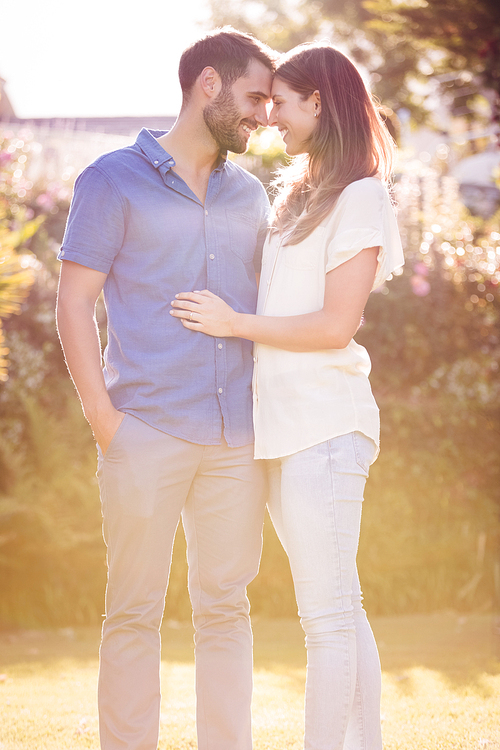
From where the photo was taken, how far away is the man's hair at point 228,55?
237 cm

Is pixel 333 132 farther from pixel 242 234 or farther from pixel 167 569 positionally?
pixel 167 569

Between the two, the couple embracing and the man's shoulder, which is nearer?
the couple embracing

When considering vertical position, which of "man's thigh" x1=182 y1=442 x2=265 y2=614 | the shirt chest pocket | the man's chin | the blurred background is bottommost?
the blurred background

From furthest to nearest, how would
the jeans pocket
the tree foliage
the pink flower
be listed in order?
the tree foliage
the pink flower
the jeans pocket

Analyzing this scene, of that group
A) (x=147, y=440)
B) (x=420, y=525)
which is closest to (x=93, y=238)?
(x=147, y=440)

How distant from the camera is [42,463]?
5.12 m

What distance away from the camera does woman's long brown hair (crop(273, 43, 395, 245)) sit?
214cm

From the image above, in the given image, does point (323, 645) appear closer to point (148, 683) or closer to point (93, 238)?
point (148, 683)

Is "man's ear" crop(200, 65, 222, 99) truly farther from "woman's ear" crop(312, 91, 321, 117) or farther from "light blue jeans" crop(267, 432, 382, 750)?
"light blue jeans" crop(267, 432, 382, 750)

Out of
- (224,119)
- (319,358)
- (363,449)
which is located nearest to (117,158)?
(224,119)

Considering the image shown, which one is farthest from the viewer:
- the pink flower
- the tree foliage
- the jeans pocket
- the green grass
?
the tree foliage

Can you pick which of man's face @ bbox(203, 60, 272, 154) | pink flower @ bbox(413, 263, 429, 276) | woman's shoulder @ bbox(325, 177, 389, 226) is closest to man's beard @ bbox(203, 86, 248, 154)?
man's face @ bbox(203, 60, 272, 154)

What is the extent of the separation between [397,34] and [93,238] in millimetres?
8719

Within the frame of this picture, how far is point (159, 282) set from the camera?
7.61ft
